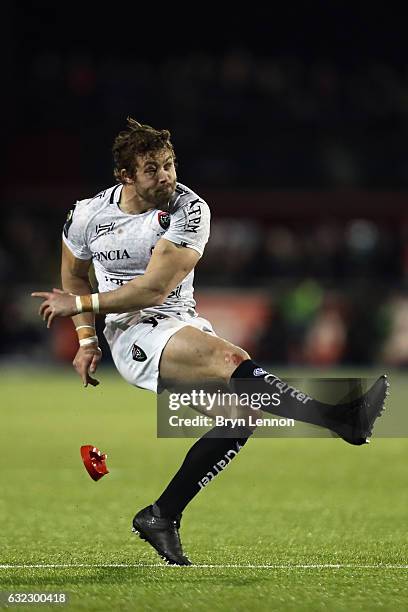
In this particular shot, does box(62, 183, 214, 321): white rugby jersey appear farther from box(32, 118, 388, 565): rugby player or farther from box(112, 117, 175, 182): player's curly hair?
box(112, 117, 175, 182): player's curly hair

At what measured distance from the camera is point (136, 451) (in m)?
11.6

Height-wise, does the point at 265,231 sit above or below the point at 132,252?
below

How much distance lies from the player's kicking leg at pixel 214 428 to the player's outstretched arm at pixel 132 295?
0.25 metres

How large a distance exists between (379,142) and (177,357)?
22.0m

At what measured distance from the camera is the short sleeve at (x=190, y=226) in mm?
5793

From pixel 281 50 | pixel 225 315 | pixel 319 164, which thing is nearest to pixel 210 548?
pixel 225 315

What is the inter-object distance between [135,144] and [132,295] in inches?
29.2

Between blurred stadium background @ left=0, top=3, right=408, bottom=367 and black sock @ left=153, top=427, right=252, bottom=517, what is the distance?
1833cm

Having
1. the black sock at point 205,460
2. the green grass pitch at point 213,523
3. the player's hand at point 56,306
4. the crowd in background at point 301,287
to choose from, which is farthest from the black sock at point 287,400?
the crowd in background at point 301,287

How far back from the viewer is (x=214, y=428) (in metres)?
5.84

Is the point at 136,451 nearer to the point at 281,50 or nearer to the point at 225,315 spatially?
the point at 225,315

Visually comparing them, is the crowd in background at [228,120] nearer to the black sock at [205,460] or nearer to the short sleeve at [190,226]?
the short sleeve at [190,226]

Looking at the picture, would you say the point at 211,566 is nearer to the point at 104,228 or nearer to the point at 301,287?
the point at 104,228

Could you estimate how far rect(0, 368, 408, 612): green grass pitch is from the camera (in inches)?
→ 199
